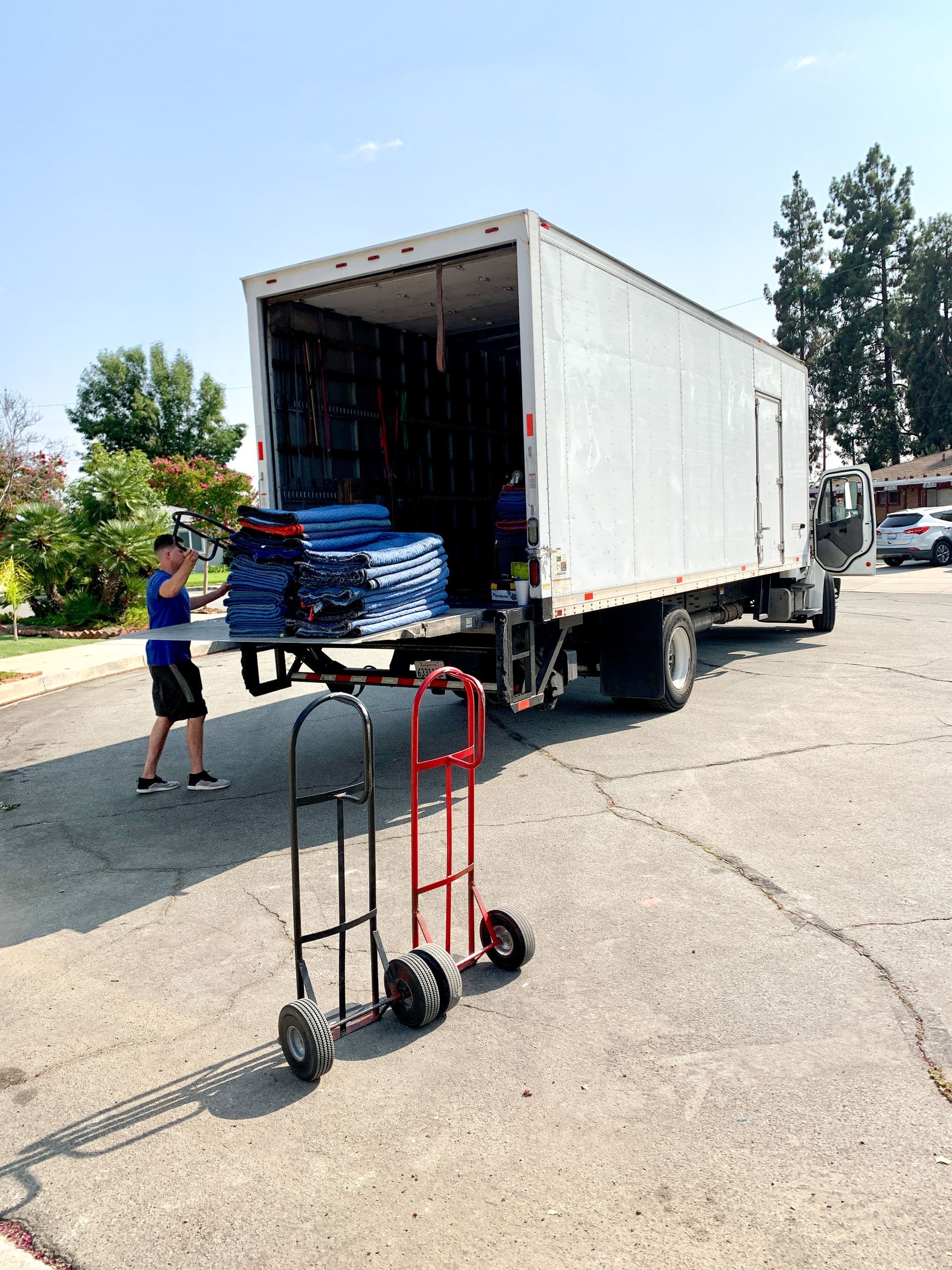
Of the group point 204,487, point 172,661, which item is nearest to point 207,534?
point 172,661

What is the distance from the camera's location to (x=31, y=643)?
17.4 m

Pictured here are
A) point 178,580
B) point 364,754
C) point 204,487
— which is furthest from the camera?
point 204,487

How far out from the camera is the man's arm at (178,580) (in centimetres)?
715

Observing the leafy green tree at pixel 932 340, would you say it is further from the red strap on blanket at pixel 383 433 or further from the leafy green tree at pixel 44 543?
the red strap on blanket at pixel 383 433

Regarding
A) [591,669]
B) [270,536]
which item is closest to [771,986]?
[270,536]

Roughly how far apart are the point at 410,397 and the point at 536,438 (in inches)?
136

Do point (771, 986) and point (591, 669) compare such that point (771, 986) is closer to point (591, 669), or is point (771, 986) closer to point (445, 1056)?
point (445, 1056)

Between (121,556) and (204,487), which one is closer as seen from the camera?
(121,556)

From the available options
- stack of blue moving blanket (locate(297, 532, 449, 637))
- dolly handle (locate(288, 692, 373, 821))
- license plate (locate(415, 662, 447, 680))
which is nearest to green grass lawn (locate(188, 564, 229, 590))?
license plate (locate(415, 662, 447, 680))

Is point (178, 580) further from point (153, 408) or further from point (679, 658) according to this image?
point (153, 408)

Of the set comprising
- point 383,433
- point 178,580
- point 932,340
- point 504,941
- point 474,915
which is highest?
point 932,340

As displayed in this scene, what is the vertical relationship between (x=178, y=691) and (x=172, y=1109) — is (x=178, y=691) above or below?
above

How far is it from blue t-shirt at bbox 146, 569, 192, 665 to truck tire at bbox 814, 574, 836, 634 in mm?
10680

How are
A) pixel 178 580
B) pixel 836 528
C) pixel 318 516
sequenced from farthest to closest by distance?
pixel 836 528 < pixel 178 580 < pixel 318 516
